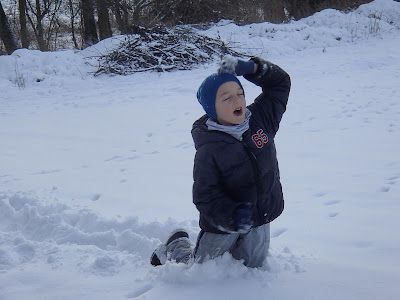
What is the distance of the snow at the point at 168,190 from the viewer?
2.04 meters

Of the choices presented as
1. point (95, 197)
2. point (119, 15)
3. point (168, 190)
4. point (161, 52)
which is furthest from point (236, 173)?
point (119, 15)

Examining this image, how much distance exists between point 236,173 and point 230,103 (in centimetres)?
33

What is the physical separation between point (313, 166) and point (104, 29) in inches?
485

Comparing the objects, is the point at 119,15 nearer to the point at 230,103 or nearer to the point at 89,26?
the point at 89,26

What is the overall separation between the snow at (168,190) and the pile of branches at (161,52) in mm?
1277

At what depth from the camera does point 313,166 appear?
3.83 metres

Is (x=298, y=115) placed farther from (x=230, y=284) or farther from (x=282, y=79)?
(x=230, y=284)

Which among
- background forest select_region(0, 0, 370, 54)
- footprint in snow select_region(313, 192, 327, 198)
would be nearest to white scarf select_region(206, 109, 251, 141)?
footprint in snow select_region(313, 192, 327, 198)

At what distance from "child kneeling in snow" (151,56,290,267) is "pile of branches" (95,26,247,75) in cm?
764

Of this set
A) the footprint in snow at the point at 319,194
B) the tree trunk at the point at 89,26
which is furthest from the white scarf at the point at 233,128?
the tree trunk at the point at 89,26

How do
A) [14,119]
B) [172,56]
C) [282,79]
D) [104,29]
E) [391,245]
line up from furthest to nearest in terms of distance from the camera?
1. [104,29]
2. [172,56]
3. [14,119]
4. [391,245]
5. [282,79]

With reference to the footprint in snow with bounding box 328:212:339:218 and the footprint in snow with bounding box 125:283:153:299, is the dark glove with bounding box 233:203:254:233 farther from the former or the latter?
the footprint in snow with bounding box 328:212:339:218

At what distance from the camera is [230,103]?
188cm

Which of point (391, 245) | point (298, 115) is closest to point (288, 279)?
point (391, 245)
